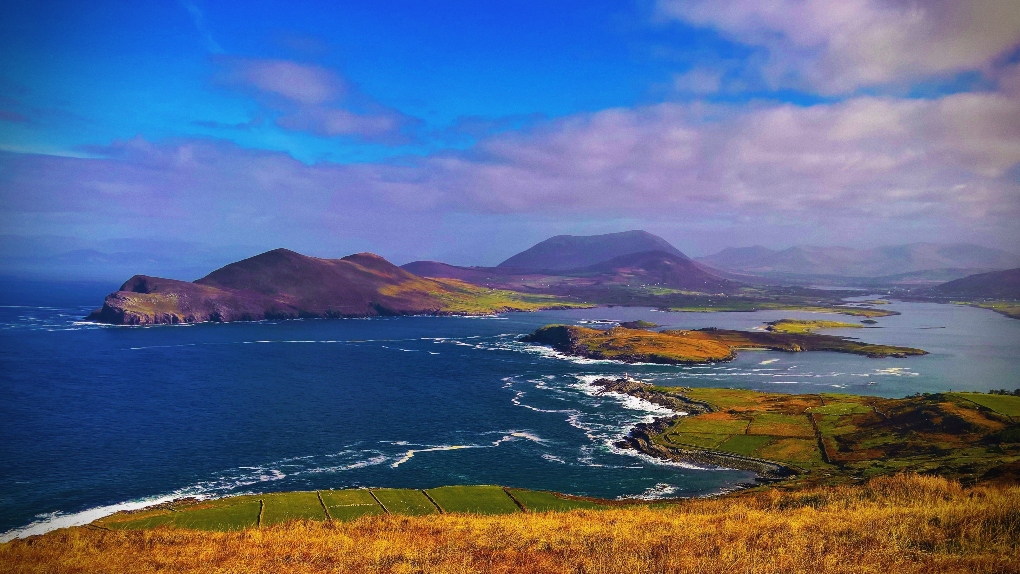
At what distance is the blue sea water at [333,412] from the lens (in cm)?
6519

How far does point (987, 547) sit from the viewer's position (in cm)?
2669

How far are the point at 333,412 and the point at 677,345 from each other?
105 metres

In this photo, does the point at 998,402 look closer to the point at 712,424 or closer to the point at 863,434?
the point at 863,434

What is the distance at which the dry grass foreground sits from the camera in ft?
84.6

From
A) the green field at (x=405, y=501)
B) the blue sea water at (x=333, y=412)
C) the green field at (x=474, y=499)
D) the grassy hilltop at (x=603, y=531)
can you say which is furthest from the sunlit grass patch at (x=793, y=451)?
the green field at (x=405, y=501)

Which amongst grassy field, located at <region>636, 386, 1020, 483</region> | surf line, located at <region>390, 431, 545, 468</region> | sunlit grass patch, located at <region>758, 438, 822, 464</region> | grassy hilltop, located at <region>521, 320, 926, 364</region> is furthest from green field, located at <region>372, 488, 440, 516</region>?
grassy hilltop, located at <region>521, 320, 926, 364</region>

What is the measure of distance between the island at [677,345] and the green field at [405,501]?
103644mm

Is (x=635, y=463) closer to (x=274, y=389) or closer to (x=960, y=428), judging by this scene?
(x=960, y=428)

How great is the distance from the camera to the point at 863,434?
78500mm

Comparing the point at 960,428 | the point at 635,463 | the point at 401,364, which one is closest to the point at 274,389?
the point at 401,364

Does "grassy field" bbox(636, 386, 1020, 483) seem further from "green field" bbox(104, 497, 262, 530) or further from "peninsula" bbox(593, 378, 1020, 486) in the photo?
"green field" bbox(104, 497, 262, 530)

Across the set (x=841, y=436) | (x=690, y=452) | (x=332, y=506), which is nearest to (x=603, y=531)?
(x=332, y=506)

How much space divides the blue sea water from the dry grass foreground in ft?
83.1

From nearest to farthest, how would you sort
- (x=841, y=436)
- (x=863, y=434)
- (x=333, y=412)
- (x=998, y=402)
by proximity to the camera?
(x=863, y=434) < (x=841, y=436) < (x=998, y=402) < (x=333, y=412)
